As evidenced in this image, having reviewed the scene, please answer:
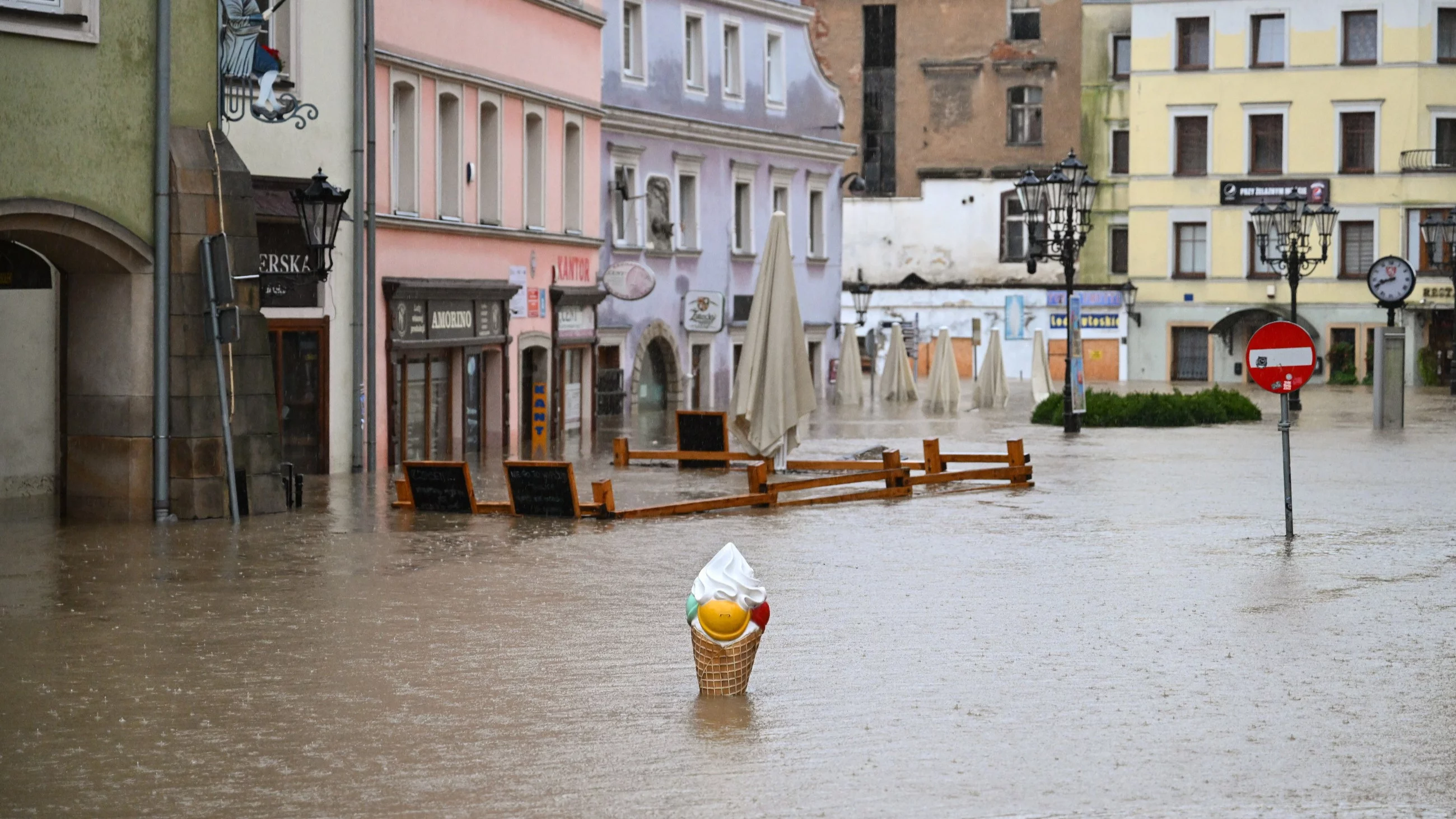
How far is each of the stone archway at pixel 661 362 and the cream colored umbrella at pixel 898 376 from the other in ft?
21.1

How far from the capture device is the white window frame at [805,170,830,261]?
53812 mm

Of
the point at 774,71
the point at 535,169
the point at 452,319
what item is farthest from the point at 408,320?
the point at 774,71

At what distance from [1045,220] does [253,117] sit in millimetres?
16319

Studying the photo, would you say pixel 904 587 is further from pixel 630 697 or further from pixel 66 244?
pixel 66 244

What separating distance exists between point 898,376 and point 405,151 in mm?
24813

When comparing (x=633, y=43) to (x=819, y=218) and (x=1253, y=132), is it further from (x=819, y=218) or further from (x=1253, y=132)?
(x=1253, y=132)

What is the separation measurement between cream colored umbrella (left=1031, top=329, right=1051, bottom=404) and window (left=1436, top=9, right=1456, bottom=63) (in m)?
21.7

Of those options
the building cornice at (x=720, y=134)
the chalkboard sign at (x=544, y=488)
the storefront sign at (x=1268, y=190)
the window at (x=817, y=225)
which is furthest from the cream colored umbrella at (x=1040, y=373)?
the chalkboard sign at (x=544, y=488)

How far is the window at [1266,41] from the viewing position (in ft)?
216

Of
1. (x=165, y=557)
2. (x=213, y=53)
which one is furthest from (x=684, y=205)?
(x=165, y=557)

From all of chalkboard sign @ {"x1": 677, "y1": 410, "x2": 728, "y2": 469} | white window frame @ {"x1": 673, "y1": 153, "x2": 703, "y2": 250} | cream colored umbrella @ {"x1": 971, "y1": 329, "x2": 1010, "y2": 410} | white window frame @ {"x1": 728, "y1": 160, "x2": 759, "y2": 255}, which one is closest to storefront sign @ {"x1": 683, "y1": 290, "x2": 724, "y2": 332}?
white window frame @ {"x1": 673, "y1": 153, "x2": 703, "y2": 250}

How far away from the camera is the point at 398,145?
29.0 metres

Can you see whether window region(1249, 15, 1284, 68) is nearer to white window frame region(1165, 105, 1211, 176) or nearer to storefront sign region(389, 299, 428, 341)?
white window frame region(1165, 105, 1211, 176)

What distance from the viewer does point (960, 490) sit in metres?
23.1
